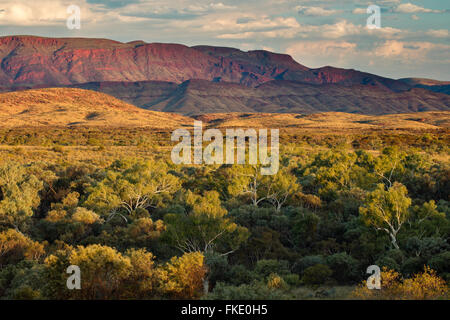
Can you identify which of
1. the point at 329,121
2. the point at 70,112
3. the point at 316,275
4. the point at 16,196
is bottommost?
the point at 316,275

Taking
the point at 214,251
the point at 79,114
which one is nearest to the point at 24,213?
the point at 214,251

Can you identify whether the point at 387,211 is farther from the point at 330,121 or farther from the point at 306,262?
the point at 330,121

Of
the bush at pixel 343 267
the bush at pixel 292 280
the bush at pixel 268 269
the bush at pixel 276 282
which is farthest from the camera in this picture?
the bush at pixel 343 267

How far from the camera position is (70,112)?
15462cm

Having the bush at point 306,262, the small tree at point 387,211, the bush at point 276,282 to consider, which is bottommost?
the bush at point 306,262

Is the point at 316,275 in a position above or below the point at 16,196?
below

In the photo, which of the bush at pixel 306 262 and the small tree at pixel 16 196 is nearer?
the bush at pixel 306 262

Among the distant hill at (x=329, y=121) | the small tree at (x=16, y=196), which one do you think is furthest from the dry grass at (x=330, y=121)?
the small tree at (x=16, y=196)

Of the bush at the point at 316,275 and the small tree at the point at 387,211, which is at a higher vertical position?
the small tree at the point at 387,211

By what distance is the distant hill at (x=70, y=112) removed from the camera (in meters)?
141

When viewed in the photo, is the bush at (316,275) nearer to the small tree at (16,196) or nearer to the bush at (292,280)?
the bush at (292,280)

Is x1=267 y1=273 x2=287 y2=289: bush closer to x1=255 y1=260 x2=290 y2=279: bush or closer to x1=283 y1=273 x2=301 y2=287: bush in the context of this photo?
x1=283 y1=273 x2=301 y2=287: bush

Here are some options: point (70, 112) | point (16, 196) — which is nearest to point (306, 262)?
point (16, 196)

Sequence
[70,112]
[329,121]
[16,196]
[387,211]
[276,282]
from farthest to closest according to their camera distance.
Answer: [329,121]
[70,112]
[16,196]
[387,211]
[276,282]
